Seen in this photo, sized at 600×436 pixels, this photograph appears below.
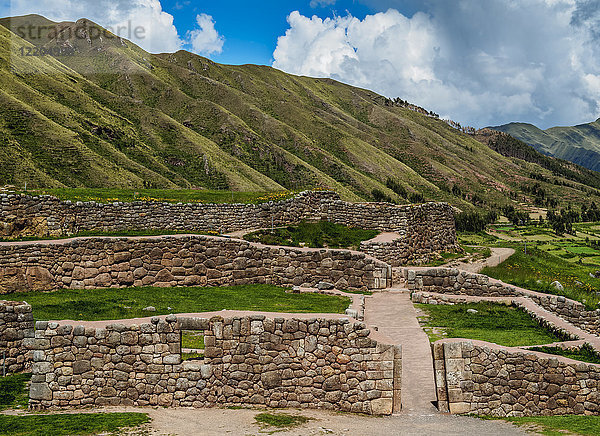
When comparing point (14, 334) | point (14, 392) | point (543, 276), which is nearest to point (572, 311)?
point (543, 276)

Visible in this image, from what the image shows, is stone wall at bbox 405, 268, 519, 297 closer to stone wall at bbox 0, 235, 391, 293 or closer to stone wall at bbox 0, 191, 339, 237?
stone wall at bbox 0, 235, 391, 293

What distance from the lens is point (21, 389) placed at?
12.7m

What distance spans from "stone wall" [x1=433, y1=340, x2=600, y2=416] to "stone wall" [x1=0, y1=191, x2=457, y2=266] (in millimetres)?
14755

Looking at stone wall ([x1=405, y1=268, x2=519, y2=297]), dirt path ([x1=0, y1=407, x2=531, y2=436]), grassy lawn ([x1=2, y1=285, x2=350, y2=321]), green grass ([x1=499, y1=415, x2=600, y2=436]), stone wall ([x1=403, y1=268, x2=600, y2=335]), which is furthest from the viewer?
stone wall ([x1=405, y1=268, x2=519, y2=297])

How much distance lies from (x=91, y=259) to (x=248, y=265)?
5.97m

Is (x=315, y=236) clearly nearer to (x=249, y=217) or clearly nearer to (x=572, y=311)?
(x=249, y=217)

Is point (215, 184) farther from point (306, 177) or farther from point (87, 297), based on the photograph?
point (87, 297)

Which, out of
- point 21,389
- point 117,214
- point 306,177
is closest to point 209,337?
point 21,389

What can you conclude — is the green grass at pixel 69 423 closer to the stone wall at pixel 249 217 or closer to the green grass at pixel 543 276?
the green grass at pixel 543 276

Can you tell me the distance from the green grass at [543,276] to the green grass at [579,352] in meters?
7.10

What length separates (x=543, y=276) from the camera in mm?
29078

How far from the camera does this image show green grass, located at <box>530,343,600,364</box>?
13169 millimetres

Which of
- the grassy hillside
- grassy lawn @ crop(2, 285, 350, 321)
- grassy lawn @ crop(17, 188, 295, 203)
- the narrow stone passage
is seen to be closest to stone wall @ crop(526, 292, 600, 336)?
the narrow stone passage

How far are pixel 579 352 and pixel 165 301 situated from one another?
478 inches
